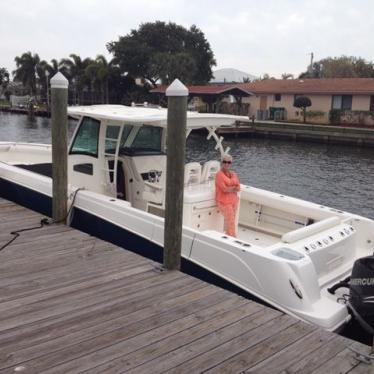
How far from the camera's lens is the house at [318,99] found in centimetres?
3694

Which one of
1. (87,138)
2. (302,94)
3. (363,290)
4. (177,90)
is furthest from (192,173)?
(302,94)

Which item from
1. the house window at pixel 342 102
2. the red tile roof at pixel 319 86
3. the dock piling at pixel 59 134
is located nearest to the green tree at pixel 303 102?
the red tile roof at pixel 319 86

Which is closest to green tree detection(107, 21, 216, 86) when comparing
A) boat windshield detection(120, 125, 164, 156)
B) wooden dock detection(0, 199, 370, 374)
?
boat windshield detection(120, 125, 164, 156)

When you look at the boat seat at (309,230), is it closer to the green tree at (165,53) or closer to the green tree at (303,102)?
the green tree at (303,102)

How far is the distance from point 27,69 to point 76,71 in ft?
49.5

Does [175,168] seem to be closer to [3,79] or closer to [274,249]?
[274,249]

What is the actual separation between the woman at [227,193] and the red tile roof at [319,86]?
33.1m

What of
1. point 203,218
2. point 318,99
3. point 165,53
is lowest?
point 203,218

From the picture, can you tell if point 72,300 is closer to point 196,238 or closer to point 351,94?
point 196,238

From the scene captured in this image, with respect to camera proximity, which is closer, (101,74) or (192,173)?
(192,173)

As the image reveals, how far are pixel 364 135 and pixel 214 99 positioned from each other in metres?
15.5

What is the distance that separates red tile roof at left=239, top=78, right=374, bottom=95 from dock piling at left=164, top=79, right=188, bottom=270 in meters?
34.7

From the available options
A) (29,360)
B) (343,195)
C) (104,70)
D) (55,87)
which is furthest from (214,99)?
(29,360)

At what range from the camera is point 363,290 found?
405cm
